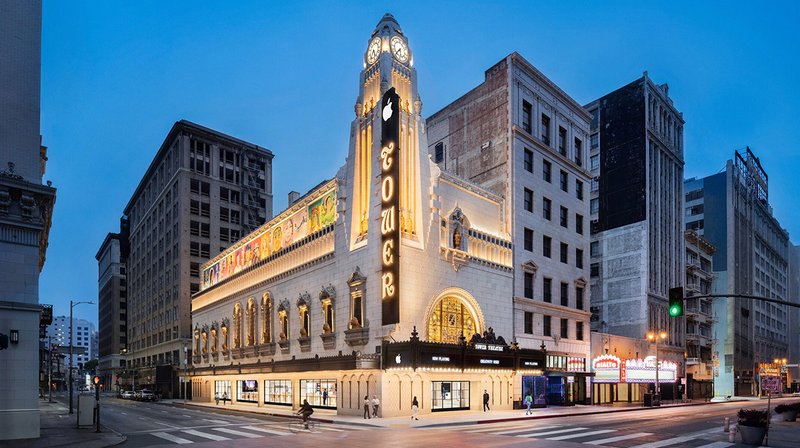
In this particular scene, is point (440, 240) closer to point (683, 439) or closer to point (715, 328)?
point (683, 439)

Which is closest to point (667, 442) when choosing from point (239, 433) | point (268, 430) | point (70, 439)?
point (268, 430)

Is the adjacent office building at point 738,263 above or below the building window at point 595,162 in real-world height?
below

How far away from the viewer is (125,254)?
13738 cm

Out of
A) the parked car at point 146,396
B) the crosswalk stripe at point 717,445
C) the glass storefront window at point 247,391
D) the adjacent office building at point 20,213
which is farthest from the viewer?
the parked car at point 146,396

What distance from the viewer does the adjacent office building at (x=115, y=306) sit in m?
140

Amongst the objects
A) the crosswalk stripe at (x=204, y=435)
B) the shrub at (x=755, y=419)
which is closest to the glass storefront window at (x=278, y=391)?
the crosswalk stripe at (x=204, y=435)

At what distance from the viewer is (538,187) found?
5188cm

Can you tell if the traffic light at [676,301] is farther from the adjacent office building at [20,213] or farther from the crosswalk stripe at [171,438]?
the adjacent office building at [20,213]

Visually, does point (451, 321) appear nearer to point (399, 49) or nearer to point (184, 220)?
point (399, 49)

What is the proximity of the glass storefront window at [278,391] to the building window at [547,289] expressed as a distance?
900 inches

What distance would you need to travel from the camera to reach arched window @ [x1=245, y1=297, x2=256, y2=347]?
58.4m

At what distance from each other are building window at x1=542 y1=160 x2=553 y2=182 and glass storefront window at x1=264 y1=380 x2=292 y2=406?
2832cm

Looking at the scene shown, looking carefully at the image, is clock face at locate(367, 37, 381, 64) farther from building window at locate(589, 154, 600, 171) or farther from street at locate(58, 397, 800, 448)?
building window at locate(589, 154, 600, 171)

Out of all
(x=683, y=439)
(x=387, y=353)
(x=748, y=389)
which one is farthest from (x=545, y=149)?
(x=748, y=389)
